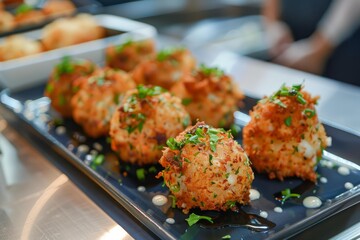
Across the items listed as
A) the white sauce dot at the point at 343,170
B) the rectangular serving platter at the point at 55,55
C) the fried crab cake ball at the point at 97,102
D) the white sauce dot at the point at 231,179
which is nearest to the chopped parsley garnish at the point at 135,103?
the fried crab cake ball at the point at 97,102

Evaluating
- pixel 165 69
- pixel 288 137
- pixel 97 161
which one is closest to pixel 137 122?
pixel 97 161

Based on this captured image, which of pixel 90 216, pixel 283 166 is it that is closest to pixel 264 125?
pixel 283 166

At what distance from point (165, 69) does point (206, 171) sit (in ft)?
3.88

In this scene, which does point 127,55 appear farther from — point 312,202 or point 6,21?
→ point 312,202

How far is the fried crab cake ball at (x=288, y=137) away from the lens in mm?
1796

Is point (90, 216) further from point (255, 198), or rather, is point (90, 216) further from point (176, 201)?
point (255, 198)

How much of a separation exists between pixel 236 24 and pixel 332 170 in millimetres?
3700

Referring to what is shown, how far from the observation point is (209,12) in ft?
18.2

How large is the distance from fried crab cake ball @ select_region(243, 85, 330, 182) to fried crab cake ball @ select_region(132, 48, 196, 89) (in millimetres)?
862

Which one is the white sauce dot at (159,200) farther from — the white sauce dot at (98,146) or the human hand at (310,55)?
the human hand at (310,55)

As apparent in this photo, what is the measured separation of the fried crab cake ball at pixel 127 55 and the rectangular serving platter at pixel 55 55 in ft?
0.47

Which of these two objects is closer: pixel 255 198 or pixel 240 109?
pixel 255 198

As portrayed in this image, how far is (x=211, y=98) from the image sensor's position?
2.24 meters

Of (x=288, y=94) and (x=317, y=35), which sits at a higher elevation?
(x=288, y=94)
